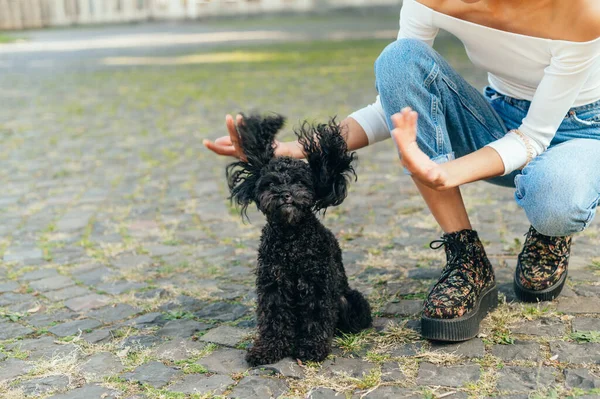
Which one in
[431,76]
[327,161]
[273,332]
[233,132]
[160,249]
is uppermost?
[431,76]

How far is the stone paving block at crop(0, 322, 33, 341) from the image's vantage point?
3.45 metres

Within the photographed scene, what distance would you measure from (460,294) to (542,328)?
0.39 metres

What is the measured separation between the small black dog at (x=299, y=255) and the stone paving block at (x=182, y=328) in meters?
0.48

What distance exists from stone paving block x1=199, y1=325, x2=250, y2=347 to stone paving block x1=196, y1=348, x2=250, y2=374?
0.08 m

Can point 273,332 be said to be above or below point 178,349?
above

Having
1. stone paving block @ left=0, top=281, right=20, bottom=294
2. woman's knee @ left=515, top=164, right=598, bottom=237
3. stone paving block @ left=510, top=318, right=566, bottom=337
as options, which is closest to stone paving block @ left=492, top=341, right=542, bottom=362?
stone paving block @ left=510, top=318, right=566, bottom=337

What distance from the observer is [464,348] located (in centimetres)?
306

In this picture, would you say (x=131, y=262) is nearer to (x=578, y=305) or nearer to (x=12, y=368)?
(x=12, y=368)

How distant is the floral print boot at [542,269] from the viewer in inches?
135

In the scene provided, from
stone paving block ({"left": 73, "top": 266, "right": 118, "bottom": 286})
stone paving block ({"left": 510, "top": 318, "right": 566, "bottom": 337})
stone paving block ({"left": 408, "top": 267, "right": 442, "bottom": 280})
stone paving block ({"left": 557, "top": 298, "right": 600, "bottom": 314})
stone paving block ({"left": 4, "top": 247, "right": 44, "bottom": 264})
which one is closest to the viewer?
stone paving block ({"left": 510, "top": 318, "right": 566, "bottom": 337})

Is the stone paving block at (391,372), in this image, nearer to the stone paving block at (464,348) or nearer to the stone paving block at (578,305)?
the stone paving block at (464,348)

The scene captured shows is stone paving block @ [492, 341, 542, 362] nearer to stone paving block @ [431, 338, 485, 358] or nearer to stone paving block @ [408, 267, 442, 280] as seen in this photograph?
stone paving block @ [431, 338, 485, 358]

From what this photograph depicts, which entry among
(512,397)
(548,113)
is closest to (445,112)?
(548,113)

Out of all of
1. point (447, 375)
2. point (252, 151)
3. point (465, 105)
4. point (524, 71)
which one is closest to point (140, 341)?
point (252, 151)
